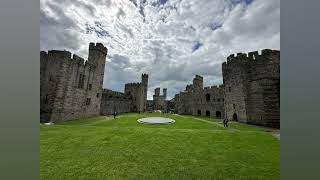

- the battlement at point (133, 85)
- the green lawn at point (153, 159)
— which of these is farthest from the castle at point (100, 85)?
the battlement at point (133, 85)

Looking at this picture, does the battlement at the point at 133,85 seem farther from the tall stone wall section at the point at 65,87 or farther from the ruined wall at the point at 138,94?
the tall stone wall section at the point at 65,87

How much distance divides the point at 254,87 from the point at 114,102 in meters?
35.4

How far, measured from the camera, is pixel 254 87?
24812 mm

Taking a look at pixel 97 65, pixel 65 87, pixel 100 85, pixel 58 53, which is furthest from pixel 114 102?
pixel 58 53

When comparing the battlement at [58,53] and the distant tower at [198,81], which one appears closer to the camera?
the battlement at [58,53]

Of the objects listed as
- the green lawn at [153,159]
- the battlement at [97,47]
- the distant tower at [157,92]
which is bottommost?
the green lawn at [153,159]

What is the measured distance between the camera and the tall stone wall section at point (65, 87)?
78.8ft

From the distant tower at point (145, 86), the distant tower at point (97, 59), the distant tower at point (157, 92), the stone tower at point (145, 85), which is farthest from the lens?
the distant tower at point (157, 92)

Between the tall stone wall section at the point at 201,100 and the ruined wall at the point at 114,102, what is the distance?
Answer: 1755 centimetres

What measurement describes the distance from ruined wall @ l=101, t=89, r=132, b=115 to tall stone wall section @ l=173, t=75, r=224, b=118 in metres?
17.5

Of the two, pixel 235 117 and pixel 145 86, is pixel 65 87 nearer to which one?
pixel 235 117

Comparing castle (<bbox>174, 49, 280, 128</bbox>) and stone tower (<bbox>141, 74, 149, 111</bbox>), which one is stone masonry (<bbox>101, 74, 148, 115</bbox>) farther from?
castle (<bbox>174, 49, 280, 128</bbox>)

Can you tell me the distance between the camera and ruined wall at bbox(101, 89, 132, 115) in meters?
42.3

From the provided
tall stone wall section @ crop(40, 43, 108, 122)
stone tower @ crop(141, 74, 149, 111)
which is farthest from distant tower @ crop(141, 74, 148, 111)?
tall stone wall section @ crop(40, 43, 108, 122)
